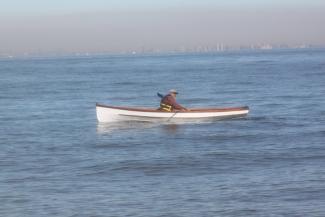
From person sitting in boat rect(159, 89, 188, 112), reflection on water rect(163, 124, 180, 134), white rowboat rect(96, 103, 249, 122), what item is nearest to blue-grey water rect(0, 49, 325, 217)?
reflection on water rect(163, 124, 180, 134)

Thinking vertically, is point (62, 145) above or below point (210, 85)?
below

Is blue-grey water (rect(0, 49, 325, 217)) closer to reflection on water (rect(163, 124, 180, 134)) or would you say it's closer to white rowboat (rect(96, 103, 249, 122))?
reflection on water (rect(163, 124, 180, 134))

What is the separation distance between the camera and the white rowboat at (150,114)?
35.3 m

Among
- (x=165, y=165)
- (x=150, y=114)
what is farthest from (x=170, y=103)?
(x=165, y=165)

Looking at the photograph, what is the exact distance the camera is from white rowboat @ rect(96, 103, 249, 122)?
35.3 m

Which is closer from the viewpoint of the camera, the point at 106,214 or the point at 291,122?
the point at 106,214

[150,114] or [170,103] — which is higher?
[170,103]

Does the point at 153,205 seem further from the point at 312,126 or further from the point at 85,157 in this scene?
the point at 312,126

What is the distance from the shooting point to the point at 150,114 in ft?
116

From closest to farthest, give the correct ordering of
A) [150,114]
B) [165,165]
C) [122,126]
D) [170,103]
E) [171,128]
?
1. [165,165]
2. [171,128]
3. [122,126]
4. [170,103]
5. [150,114]

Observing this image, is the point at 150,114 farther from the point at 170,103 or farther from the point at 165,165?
the point at 165,165

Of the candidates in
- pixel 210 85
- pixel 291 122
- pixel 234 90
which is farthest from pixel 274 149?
pixel 210 85

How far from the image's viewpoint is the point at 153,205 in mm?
17531

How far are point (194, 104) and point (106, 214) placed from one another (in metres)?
33.2
